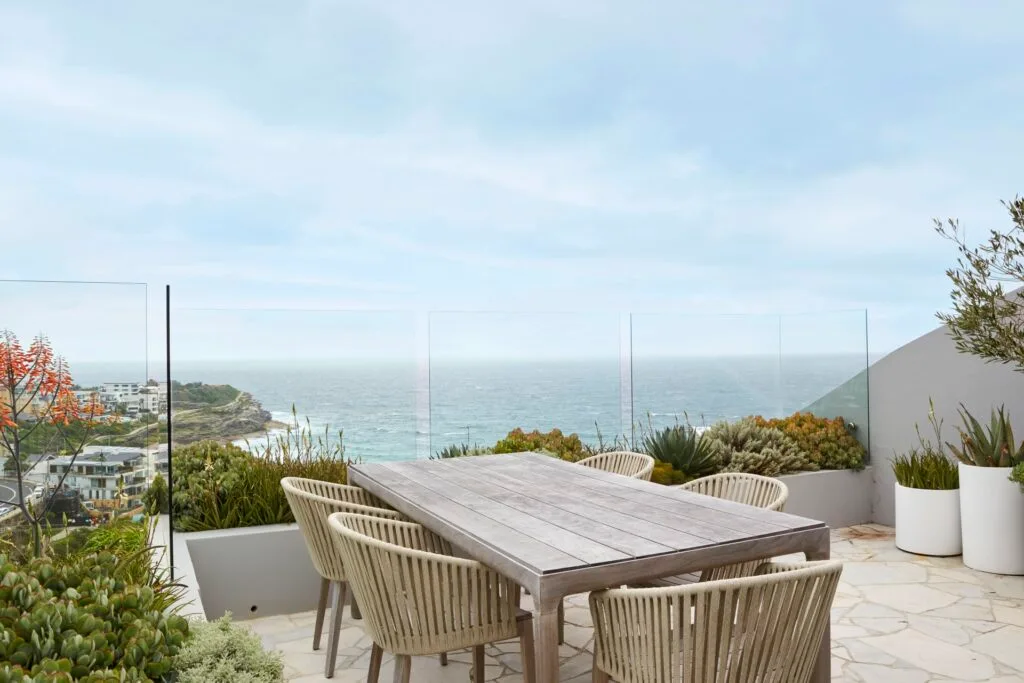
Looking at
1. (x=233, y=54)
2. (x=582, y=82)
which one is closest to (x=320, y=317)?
(x=233, y=54)

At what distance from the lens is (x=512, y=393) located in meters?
6.23

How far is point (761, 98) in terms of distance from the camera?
46.8 feet

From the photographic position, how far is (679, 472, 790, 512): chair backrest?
141 inches

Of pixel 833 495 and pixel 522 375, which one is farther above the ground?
pixel 522 375

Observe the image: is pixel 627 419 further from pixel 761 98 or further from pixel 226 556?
pixel 761 98

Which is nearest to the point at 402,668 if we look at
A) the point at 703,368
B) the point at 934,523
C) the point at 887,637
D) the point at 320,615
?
the point at 320,615

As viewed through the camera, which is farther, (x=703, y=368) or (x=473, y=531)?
(x=703, y=368)

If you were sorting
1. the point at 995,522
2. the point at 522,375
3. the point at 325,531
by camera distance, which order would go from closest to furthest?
the point at 325,531 → the point at 995,522 → the point at 522,375

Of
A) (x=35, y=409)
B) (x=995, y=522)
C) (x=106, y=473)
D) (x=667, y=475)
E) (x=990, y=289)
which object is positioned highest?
(x=990, y=289)

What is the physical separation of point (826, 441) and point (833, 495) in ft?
1.52

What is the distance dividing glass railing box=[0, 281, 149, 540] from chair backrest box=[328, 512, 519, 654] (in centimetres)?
135

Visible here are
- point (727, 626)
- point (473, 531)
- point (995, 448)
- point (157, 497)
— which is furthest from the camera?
point (995, 448)

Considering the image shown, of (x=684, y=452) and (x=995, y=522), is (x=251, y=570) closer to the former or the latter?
(x=684, y=452)

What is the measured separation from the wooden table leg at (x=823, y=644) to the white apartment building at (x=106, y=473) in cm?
285
